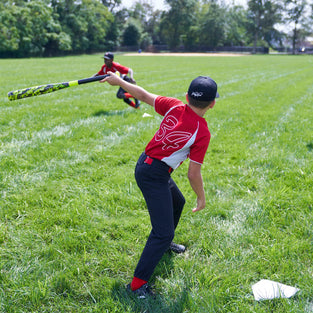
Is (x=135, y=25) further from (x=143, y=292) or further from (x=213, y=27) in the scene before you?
(x=143, y=292)

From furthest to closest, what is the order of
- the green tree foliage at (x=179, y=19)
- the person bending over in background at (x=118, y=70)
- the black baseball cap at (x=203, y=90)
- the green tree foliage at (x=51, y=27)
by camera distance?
the green tree foliage at (x=179, y=19)
the green tree foliage at (x=51, y=27)
the person bending over in background at (x=118, y=70)
the black baseball cap at (x=203, y=90)

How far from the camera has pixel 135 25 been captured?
7225cm

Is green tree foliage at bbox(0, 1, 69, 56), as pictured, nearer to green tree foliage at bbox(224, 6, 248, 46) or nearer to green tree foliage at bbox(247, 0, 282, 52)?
green tree foliage at bbox(224, 6, 248, 46)

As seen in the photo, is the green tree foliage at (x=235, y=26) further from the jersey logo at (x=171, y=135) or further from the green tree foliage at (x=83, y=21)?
the jersey logo at (x=171, y=135)

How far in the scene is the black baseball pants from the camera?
2.25 m

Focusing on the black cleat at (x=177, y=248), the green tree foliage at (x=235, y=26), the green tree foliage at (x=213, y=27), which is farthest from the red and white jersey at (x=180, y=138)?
the green tree foliage at (x=235, y=26)

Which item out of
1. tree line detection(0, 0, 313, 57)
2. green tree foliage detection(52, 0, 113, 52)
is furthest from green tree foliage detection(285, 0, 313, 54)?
green tree foliage detection(52, 0, 113, 52)

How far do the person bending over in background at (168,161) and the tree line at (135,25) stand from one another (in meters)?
44.4

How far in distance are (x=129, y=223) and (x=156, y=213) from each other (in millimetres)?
948

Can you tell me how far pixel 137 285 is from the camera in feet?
7.40

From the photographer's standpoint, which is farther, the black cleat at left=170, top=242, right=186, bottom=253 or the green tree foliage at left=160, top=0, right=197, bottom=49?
the green tree foliage at left=160, top=0, right=197, bottom=49

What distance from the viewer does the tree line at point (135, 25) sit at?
42.6 m

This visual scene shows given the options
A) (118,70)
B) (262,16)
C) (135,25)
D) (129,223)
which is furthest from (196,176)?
(262,16)

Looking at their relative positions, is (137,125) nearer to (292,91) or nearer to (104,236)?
(104,236)
